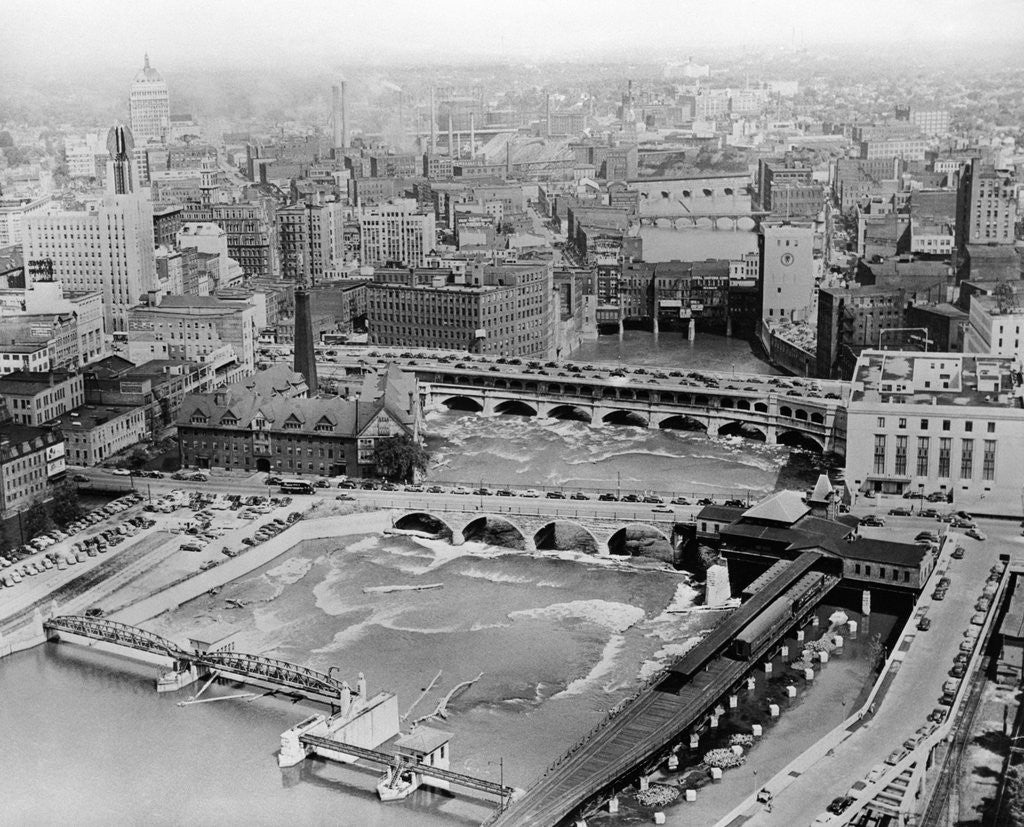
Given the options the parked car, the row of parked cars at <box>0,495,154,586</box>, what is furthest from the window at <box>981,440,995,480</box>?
the row of parked cars at <box>0,495,154,586</box>

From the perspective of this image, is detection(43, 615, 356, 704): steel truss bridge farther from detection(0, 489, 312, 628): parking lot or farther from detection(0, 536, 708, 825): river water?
detection(0, 489, 312, 628): parking lot

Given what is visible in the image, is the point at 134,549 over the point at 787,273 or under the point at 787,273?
under

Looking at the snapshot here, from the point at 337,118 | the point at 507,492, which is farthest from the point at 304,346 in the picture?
the point at 337,118

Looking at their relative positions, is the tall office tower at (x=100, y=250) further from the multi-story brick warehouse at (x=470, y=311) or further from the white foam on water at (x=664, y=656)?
the white foam on water at (x=664, y=656)

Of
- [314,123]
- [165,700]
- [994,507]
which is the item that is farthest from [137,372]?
[314,123]

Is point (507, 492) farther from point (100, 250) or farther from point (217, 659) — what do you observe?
point (100, 250)

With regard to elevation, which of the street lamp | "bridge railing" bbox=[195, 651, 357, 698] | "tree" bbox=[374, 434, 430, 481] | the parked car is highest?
"tree" bbox=[374, 434, 430, 481]
